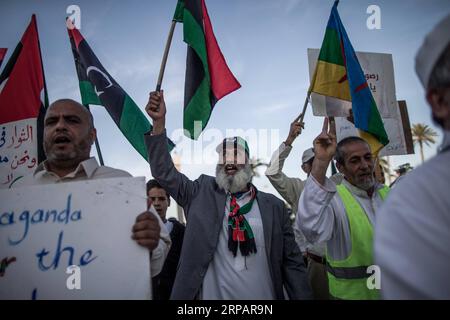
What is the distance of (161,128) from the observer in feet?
8.13

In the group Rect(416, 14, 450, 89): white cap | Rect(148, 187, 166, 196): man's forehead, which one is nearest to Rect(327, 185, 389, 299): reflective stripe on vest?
Rect(416, 14, 450, 89): white cap

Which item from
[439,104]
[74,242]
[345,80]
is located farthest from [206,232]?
Answer: [345,80]

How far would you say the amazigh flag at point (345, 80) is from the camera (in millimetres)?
3496

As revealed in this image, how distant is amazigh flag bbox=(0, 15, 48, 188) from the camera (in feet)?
11.2

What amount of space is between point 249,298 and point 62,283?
1196 mm

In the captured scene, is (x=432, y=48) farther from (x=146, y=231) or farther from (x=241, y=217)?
(x=241, y=217)

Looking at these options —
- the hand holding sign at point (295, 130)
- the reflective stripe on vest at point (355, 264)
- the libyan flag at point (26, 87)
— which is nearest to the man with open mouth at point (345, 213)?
the reflective stripe on vest at point (355, 264)

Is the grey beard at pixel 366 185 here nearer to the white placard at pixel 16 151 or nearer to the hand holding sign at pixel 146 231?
the hand holding sign at pixel 146 231

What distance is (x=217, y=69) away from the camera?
330 cm

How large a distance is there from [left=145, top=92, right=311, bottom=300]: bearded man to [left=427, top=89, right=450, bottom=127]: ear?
151 cm

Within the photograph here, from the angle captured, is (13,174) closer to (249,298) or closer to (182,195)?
(182,195)

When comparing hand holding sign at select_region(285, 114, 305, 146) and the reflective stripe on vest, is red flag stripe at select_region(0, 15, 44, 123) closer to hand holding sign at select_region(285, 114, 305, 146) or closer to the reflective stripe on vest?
hand holding sign at select_region(285, 114, 305, 146)

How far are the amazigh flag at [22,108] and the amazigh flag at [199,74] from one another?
1744mm
